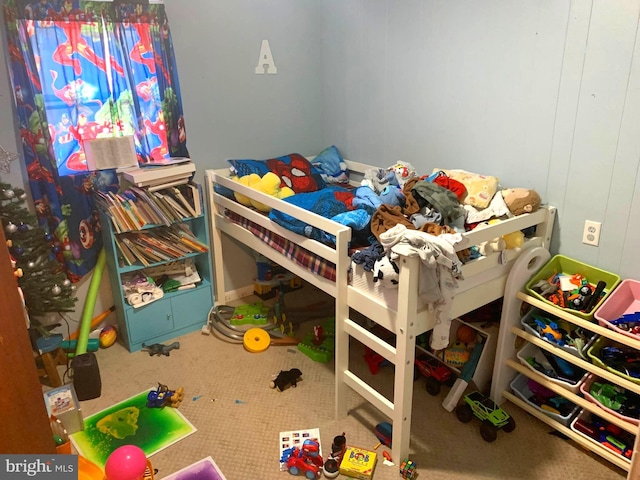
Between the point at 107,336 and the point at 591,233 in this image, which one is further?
the point at 107,336

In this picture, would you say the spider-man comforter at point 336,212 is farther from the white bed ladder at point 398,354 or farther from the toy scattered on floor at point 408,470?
the toy scattered on floor at point 408,470

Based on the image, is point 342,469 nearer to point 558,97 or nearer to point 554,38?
point 558,97

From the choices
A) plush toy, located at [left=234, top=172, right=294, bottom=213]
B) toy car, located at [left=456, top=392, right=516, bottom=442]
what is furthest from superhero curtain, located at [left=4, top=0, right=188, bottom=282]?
toy car, located at [left=456, top=392, right=516, bottom=442]

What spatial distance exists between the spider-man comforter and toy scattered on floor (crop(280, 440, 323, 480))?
0.82 metres

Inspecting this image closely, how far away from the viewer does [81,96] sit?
2.40 meters

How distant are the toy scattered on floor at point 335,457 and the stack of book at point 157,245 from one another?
130cm

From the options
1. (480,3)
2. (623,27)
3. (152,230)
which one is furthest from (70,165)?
(623,27)

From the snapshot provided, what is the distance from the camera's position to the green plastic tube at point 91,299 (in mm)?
2598

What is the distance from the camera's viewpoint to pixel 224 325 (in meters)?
2.82

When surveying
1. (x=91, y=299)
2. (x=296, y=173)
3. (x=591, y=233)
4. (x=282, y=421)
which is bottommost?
(x=282, y=421)

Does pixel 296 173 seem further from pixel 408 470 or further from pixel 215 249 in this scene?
pixel 408 470

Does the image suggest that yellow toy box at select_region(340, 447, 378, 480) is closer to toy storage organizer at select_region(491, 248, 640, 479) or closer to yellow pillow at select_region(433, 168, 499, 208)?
toy storage organizer at select_region(491, 248, 640, 479)

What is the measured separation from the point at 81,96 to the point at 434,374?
2115 millimetres

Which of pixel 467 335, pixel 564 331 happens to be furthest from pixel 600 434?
pixel 467 335
